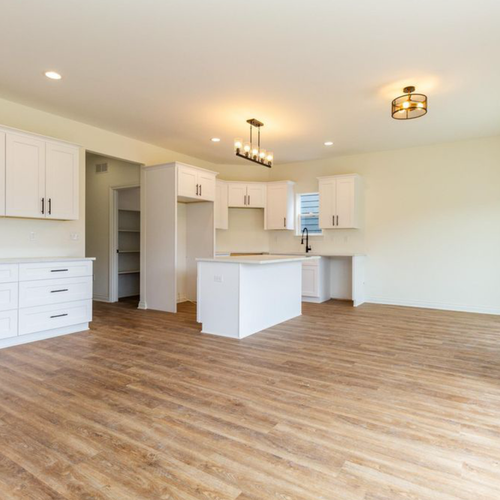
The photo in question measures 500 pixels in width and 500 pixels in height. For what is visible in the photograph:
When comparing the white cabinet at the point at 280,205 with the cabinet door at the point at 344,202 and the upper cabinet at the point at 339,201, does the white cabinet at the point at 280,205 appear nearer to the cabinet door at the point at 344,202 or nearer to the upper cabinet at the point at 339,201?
the upper cabinet at the point at 339,201

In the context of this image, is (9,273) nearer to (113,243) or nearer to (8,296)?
(8,296)

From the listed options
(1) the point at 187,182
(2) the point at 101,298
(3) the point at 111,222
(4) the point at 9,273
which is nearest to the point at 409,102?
(1) the point at 187,182

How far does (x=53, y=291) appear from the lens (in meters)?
4.23

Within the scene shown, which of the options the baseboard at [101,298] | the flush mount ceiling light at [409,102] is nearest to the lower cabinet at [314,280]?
the flush mount ceiling light at [409,102]

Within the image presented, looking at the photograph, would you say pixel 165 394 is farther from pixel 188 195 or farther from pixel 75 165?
pixel 188 195

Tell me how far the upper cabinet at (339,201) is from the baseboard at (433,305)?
4.88 feet

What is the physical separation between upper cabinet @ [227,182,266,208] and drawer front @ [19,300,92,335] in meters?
3.82

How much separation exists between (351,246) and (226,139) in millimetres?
3211

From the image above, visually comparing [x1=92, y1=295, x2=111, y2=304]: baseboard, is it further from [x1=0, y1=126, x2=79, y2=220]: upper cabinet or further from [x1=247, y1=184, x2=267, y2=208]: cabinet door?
[x1=247, y1=184, x2=267, y2=208]: cabinet door

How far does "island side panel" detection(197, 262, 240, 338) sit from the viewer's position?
4.27m

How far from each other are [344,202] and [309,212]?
41.9 inches

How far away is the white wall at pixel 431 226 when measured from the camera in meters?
5.88

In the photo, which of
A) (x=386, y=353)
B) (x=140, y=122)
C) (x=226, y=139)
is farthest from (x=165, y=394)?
(x=226, y=139)

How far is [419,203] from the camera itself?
21.1 ft
